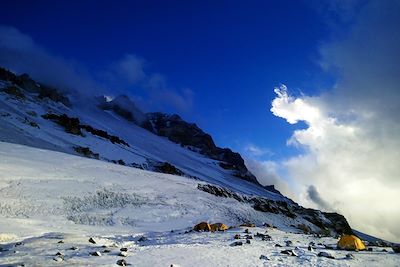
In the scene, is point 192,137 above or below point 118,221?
above

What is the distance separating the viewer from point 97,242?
17.4 meters

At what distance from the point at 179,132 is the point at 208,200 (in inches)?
5684

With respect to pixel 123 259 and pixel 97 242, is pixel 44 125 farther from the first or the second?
pixel 123 259

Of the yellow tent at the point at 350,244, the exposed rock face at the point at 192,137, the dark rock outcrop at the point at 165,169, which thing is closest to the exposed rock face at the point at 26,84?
the dark rock outcrop at the point at 165,169

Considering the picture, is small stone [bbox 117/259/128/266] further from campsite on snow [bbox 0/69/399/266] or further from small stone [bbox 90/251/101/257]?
small stone [bbox 90/251/101/257]

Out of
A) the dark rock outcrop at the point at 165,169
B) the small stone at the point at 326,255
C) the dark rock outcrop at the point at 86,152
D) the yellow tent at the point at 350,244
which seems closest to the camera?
the small stone at the point at 326,255

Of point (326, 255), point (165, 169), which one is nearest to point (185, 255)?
point (326, 255)

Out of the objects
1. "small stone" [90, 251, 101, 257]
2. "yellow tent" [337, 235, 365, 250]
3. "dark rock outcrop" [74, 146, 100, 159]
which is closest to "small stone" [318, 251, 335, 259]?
"yellow tent" [337, 235, 365, 250]

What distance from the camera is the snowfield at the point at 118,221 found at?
13891 mm

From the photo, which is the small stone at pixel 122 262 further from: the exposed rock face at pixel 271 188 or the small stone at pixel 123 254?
the exposed rock face at pixel 271 188

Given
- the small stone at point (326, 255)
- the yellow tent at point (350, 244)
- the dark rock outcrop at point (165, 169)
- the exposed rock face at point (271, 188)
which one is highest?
the exposed rock face at point (271, 188)

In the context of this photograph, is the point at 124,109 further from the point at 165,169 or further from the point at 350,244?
the point at 350,244

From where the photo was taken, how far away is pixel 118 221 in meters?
31.7

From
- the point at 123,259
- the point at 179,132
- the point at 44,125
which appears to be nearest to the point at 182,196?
the point at 123,259
